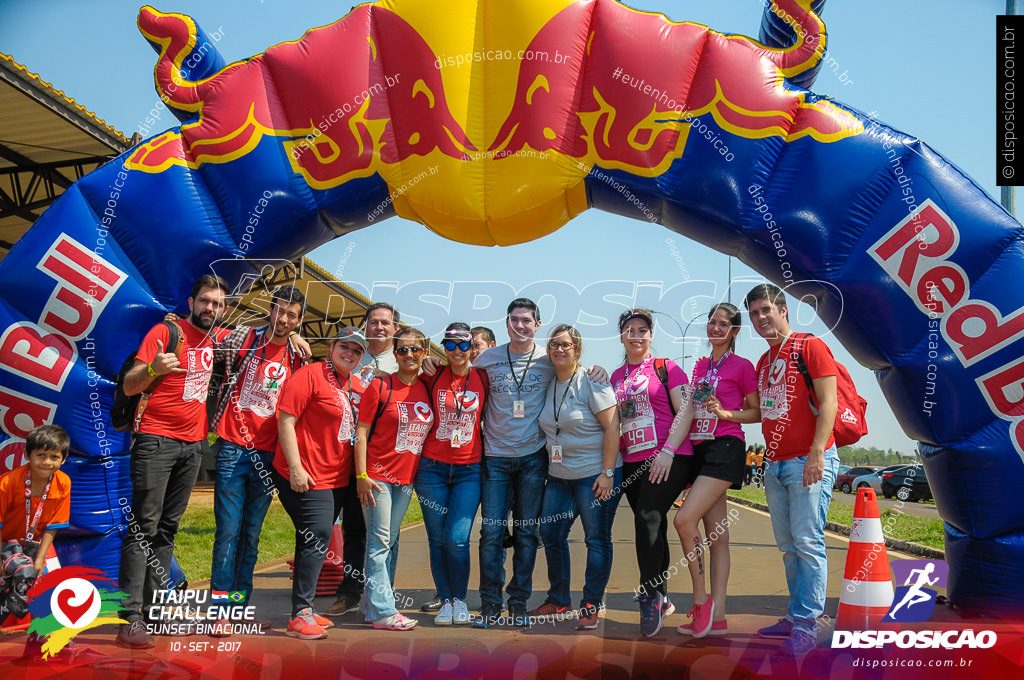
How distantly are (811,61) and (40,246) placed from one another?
4702 millimetres

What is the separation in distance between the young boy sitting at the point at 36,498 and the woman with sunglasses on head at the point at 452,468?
1958mm

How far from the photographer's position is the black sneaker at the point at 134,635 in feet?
11.7

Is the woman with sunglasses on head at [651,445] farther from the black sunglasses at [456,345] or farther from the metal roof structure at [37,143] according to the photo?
the metal roof structure at [37,143]

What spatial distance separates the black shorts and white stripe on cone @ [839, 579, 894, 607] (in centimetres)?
77

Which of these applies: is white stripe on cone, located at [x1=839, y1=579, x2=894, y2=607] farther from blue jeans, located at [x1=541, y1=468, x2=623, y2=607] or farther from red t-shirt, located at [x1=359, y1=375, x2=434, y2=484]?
red t-shirt, located at [x1=359, y1=375, x2=434, y2=484]

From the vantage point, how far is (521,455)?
425cm

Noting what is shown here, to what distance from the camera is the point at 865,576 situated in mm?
3719

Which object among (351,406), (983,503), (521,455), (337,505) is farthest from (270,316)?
(983,503)

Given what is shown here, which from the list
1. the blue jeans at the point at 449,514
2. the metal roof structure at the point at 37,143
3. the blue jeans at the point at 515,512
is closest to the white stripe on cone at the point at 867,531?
the blue jeans at the point at 515,512

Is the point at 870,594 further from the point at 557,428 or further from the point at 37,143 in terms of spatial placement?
the point at 37,143

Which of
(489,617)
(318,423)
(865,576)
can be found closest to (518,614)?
(489,617)

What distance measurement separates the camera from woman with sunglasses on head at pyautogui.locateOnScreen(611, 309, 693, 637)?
3947 mm

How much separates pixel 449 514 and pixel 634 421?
1220 mm

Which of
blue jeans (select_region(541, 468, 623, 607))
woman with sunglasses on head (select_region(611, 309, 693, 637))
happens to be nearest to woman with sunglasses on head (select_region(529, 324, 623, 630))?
blue jeans (select_region(541, 468, 623, 607))
